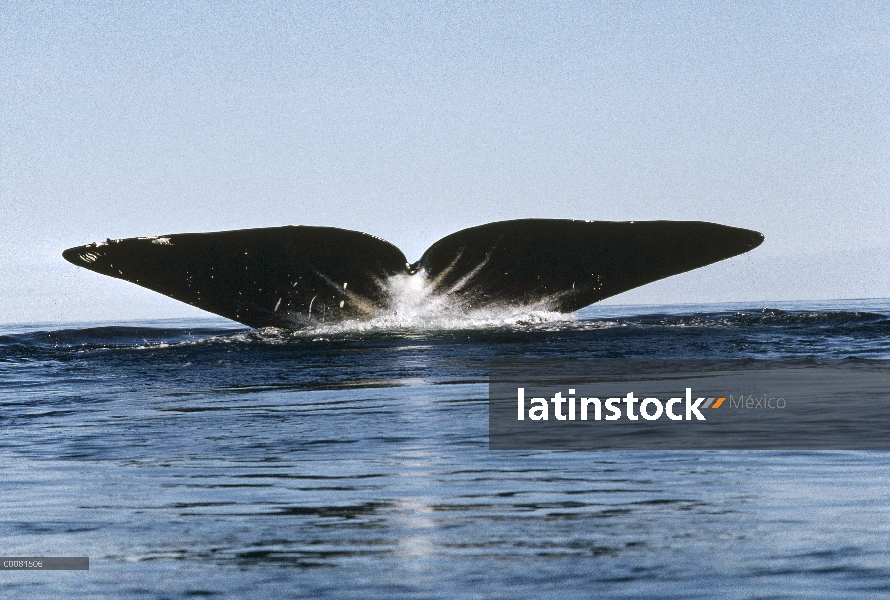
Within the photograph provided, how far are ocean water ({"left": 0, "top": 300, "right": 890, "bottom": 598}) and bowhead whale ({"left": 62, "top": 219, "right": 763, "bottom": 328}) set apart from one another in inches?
45.5

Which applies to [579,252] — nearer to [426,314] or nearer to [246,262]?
[426,314]

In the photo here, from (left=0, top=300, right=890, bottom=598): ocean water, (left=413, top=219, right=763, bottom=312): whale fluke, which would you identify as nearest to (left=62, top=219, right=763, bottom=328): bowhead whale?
(left=413, top=219, right=763, bottom=312): whale fluke

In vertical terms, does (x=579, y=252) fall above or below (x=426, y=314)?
above

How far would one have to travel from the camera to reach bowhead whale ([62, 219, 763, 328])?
8008 millimetres

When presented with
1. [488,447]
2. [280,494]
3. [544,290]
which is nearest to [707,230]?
[544,290]

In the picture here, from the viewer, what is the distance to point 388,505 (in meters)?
3.45

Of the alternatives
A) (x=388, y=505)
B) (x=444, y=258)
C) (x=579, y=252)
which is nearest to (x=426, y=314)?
(x=444, y=258)

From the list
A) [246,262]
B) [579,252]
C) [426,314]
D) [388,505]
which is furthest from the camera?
[426,314]

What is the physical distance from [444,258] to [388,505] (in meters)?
4.93

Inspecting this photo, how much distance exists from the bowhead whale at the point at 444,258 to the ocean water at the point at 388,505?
116 centimetres

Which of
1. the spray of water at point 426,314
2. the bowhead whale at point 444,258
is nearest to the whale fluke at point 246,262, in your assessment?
the bowhead whale at point 444,258

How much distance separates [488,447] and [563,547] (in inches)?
75.5

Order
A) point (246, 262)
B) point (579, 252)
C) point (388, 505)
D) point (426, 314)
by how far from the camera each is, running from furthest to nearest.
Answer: point (426, 314), point (246, 262), point (579, 252), point (388, 505)

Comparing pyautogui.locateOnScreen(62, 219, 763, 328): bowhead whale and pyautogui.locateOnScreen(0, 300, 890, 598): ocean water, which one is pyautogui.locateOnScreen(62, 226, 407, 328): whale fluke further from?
pyautogui.locateOnScreen(0, 300, 890, 598): ocean water
